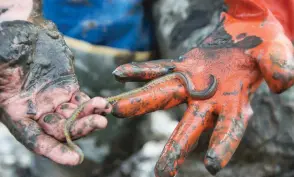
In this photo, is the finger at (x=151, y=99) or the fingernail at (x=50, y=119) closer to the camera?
the fingernail at (x=50, y=119)

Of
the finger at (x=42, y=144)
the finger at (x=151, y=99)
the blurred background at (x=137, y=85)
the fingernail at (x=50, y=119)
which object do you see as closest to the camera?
the finger at (x=42, y=144)

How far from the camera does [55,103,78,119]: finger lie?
126cm

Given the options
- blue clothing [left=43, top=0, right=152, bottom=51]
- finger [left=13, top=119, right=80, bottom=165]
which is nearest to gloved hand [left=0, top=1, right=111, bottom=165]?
finger [left=13, top=119, right=80, bottom=165]

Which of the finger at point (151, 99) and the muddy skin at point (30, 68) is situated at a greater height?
the muddy skin at point (30, 68)

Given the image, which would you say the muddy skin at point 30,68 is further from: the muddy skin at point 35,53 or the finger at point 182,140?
the finger at point 182,140

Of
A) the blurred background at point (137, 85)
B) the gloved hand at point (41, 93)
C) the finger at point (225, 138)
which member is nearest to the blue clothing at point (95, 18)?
the blurred background at point (137, 85)

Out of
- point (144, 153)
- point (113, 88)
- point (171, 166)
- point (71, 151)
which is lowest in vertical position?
point (144, 153)

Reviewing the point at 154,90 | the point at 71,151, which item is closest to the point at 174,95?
the point at 154,90

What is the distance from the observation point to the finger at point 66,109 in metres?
1.26

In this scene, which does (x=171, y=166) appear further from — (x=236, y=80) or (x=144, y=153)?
(x=144, y=153)

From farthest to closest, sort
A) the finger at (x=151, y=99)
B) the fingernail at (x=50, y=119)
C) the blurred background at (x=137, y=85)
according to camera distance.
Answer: the blurred background at (x=137, y=85) < the finger at (x=151, y=99) < the fingernail at (x=50, y=119)

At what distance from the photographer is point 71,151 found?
1138mm

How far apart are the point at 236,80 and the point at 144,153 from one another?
1157mm

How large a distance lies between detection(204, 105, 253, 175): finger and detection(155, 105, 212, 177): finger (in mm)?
54
